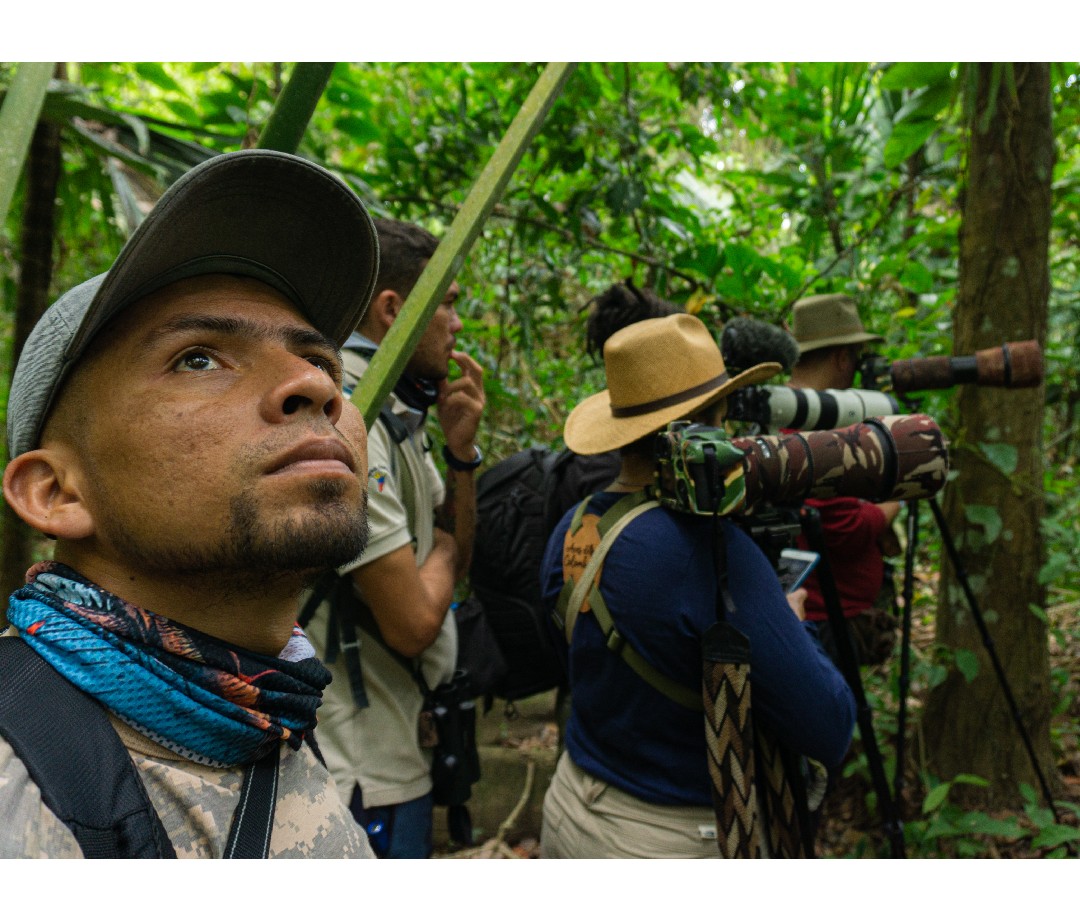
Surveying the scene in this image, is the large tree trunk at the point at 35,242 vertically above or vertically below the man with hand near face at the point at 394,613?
above

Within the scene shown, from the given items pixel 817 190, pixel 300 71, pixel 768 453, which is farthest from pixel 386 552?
pixel 817 190

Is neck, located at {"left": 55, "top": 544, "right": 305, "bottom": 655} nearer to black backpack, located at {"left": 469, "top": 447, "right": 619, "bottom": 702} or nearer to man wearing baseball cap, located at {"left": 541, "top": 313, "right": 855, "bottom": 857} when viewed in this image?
man wearing baseball cap, located at {"left": 541, "top": 313, "right": 855, "bottom": 857}

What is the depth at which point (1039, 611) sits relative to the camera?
288 centimetres

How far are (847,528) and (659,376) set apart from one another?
1.28 meters

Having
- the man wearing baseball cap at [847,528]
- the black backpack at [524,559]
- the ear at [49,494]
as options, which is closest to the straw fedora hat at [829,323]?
the man wearing baseball cap at [847,528]

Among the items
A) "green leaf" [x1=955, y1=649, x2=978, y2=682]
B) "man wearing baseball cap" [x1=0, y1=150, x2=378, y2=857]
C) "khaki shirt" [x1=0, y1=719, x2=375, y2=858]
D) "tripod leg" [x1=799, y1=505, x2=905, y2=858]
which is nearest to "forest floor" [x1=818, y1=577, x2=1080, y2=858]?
"green leaf" [x1=955, y1=649, x2=978, y2=682]

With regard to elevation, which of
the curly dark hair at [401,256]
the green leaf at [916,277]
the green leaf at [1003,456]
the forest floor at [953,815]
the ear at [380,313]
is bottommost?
the forest floor at [953,815]

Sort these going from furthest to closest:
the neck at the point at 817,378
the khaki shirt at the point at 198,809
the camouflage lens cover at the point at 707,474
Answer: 1. the neck at the point at 817,378
2. the camouflage lens cover at the point at 707,474
3. the khaki shirt at the point at 198,809

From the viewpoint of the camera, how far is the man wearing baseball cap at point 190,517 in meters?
0.73

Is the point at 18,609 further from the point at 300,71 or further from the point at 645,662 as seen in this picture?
the point at 645,662

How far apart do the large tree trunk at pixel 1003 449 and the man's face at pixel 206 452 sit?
271 cm

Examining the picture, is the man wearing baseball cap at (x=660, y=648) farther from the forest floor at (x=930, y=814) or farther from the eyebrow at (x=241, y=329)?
the eyebrow at (x=241, y=329)

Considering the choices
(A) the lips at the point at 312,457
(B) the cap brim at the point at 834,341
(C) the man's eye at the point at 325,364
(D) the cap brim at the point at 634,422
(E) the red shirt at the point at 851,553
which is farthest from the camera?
(B) the cap brim at the point at 834,341

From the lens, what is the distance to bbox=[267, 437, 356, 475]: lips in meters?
0.81
